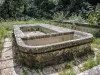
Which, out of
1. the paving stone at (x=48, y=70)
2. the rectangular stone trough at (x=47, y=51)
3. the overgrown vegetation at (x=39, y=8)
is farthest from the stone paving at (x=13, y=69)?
the overgrown vegetation at (x=39, y=8)

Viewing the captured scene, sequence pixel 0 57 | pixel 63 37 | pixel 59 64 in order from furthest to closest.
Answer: pixel 63 37, pixel 0 57, pixel 59 64

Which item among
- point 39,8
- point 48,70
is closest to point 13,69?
point 48,70

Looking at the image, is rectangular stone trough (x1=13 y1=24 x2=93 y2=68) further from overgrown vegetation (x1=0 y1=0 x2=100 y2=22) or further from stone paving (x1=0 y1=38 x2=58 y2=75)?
overgrown vegetation (x1=0 y1=0 x2=100 y2=22)

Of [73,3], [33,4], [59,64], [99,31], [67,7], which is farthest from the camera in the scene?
[33,4]

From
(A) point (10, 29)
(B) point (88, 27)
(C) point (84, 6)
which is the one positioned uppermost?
(C) point (84, 6)

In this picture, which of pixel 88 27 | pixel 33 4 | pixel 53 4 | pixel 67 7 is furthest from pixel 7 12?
pixel 88 27

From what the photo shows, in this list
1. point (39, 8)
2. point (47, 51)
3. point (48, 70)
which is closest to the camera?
point (48, 70)

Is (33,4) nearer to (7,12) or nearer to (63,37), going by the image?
(7,12)

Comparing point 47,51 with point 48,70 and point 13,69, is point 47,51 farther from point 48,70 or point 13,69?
point 13,69

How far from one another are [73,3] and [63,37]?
688cm

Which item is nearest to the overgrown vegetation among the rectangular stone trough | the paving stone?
the rectangular stone trough

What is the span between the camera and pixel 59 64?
2684 mm

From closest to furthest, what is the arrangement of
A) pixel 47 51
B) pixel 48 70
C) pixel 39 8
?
pixel 48 70
pixel 47 51
pixel 39 8

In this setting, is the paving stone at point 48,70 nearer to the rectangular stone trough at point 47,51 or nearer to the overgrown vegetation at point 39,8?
the rectangular stone trough at point 47,51
